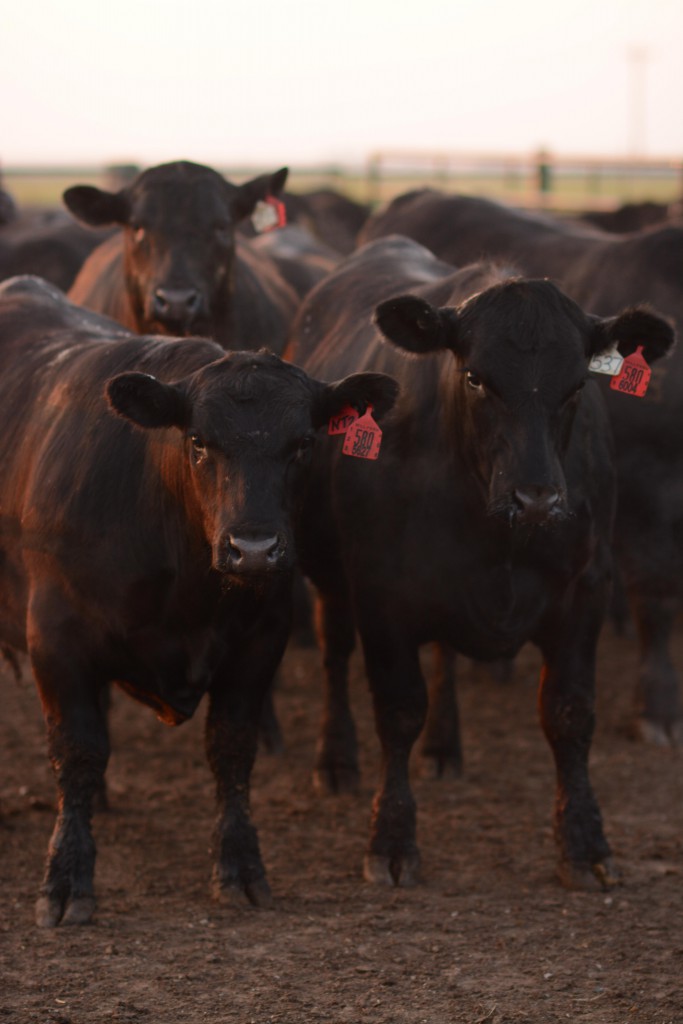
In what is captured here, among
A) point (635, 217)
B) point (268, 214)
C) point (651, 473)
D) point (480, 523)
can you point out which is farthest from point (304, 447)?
point (635, 217)

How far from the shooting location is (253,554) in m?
4.46

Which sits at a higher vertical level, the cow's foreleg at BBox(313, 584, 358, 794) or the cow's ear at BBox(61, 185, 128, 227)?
the cow's ear at BBox(61, 185, 128, 227)

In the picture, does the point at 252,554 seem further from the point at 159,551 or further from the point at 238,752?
the point at 238,752

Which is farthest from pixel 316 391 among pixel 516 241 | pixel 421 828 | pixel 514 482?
pixel 516 241

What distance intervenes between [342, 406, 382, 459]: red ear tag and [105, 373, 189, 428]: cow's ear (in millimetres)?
566

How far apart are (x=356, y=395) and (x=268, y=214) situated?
3391 millimetres

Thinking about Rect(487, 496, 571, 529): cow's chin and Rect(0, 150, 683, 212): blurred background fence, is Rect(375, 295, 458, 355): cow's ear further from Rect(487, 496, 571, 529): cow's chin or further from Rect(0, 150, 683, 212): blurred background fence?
Rect(0, 150, 683, 212): blurred background fence

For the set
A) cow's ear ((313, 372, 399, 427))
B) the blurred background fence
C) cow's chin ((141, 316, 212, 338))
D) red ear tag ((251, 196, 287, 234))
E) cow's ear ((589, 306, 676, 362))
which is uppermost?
cow's ear ((589, 306, 676, 362))

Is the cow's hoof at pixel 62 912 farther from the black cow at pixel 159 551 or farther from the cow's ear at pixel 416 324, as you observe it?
the cow's ear at pixel 416 324

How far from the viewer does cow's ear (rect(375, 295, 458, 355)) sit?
16.5ft

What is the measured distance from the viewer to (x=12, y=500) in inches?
207

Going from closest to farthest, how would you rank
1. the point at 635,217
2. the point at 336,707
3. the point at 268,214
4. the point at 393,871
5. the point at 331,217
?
the point at 393,871, the point at 336,707, the point at 268,214, the point at 635,217, the point at 331,217

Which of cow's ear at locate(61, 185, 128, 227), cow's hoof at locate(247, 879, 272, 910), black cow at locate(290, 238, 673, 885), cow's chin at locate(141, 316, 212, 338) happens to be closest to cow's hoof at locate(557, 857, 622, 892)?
black cow at locate(290, 238, 673, 885)

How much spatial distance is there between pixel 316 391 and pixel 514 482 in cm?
70
